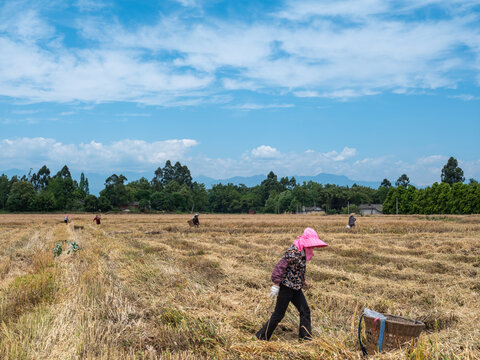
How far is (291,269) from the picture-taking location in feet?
18.6

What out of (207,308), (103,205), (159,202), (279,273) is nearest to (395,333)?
(279,273)

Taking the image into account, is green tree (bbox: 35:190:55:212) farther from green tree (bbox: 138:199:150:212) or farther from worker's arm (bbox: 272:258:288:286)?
worker's arm (bbox: 272:258:288:286)

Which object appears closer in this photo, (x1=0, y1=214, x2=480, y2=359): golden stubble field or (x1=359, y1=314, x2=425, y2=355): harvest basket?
(x1=359, y1=314, x2=425, y2=355): harvest basket

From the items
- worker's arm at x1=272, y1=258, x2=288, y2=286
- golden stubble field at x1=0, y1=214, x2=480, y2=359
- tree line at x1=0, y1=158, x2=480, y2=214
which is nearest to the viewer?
golden stubble field at x1=0, y1=214, x2=480, y2=359

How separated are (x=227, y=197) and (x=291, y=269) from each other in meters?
109

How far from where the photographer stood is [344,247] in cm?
1691

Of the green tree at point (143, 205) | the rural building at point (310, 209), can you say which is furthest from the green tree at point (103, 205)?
the rural building at point (310, 209)

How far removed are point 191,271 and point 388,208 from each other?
273ft

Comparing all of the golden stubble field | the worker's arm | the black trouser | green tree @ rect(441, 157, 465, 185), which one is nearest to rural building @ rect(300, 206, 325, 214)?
green tree @ rect(441, 157, 465, 185)

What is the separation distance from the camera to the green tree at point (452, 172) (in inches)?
4498

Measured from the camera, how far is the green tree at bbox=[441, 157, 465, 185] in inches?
4498

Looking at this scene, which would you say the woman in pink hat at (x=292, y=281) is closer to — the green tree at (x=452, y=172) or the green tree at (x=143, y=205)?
the green tree at (x=143, y=205)

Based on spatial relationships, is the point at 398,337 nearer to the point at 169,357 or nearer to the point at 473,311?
the point at 169,357

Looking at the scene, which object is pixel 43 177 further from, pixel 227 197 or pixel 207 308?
pixel 207 308
